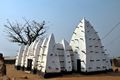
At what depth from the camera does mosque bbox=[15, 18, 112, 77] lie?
24.3 m

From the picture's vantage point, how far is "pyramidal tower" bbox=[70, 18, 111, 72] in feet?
82.9

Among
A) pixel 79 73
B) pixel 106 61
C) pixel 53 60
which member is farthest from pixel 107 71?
pixel 53 60

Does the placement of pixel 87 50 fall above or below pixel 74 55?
above

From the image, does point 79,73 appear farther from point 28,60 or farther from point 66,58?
point 28,60

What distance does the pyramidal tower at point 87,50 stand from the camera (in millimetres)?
25266

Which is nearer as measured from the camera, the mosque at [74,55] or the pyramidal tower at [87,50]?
the mosque at [74,55]

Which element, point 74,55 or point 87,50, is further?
point 74,55

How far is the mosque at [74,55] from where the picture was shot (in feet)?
79.7

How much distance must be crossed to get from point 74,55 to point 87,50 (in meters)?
1.76

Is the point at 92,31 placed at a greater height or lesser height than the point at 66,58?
greater

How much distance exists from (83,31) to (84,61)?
3.61 m

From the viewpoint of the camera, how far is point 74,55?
26.6m

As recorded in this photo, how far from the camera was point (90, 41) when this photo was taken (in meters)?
26.4

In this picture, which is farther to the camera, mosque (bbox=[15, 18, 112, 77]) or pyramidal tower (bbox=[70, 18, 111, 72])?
pyramidal tower (bbox=[70, 18, 111, 72])
